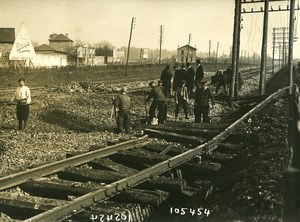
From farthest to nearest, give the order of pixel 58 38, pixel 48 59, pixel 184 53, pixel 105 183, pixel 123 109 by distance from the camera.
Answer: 1. pixel 184 53
2. pixel 58 38
3. pixel 48 59
4. pixel 123 109
5. pixel 105 183

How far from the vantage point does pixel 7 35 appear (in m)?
55.0

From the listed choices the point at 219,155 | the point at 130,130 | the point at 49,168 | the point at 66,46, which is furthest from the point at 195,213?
the point at 66,46

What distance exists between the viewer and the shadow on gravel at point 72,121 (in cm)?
1193

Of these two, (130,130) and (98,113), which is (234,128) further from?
(98,113)

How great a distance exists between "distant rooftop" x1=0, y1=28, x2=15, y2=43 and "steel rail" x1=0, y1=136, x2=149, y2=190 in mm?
50237

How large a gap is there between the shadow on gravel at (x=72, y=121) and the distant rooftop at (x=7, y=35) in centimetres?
4347

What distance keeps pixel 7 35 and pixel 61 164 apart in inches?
2074

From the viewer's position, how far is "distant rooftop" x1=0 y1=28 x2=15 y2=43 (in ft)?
178

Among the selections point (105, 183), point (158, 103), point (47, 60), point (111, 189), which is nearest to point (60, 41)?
point (47, 60)

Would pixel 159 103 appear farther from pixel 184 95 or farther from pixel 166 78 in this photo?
pixel 166 78

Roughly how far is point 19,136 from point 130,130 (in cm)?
277

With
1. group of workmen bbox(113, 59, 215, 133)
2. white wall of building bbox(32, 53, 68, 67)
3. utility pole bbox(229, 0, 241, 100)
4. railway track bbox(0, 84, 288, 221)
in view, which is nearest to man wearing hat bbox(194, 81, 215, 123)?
group of workmen bbox(113, 59, 215, 133)

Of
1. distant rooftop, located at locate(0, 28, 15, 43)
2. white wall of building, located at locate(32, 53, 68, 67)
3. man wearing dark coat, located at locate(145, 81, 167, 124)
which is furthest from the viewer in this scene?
white wall of building, located at locate(32, 53, 68, 67)

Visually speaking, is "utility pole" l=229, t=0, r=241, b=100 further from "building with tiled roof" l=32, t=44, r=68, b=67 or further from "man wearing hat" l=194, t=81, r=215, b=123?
"building with tiled roof" l=32, t=44, r=68, b=67
